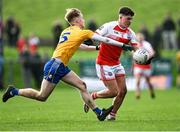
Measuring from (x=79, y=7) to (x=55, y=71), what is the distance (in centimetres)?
4398

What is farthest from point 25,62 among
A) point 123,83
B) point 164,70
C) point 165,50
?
point 123,83

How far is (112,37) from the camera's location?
1848 centimetres

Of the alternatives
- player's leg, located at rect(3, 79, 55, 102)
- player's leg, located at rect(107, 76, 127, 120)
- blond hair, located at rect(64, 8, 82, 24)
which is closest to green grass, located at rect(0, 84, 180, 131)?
player's leg, located at rect(107, 76, 127, 120)

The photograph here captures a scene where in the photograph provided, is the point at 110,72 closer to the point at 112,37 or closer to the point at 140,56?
the point at 112,37

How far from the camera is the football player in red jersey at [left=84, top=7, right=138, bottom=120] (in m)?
18.4

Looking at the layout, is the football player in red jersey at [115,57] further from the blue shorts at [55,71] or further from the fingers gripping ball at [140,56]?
the blue shorts at [55,71]

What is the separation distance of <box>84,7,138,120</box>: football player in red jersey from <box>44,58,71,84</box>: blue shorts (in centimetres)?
136

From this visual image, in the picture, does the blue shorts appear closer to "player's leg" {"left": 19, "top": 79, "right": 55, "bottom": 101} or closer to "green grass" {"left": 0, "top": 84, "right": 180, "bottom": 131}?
"player's leg" {"left": 19, "top": 79, "right": 55, "bottom": 101}

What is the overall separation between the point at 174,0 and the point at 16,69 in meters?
22.7

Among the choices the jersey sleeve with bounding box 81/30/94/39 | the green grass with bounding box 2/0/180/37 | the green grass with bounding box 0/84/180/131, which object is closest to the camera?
the green grass with bounding box 0/84/180/131

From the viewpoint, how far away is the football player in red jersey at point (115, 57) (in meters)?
18.4

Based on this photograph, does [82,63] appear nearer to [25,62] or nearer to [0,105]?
[25,62]

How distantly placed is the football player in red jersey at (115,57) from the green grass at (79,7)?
3804 centimetres

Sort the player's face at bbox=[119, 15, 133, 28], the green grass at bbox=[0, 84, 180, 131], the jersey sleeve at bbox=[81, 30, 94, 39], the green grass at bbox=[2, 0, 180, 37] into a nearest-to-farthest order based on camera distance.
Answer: the green grass at bbox=[0, 84, 180, 131], the jersey sleeve at bbox=[81, 30, 94, 39], the player's face at bbox=[119, 15, 133, 28], the green grass at bbox=[2, 0, 180, 37]
